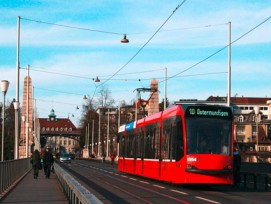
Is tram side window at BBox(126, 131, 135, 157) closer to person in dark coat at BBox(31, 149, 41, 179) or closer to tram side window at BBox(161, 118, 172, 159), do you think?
person in dark coat at BBox(31, 149, 41, 179)

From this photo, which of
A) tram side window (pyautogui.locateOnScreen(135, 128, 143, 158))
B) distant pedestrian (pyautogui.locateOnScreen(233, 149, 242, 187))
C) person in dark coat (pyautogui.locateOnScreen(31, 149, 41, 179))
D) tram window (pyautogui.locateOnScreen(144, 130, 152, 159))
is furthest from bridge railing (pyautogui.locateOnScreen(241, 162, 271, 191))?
person in dark coat (pyautogui.locateOnScreen(31, 149, 41, 179))

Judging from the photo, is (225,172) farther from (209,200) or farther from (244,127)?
(244,127)

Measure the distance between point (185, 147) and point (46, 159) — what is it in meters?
12.4

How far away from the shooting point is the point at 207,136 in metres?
24.3

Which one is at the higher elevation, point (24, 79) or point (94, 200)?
point (24, 79)

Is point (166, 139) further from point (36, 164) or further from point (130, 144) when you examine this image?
point (130, 144)

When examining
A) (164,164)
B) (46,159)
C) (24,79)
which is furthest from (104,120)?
(164,164)

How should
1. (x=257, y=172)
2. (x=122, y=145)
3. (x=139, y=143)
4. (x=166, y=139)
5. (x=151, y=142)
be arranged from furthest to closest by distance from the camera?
(x=122, y=145)
(x=139, y=143)
(x=257, y=172)
(x=151, y=142)
(x=166, y=139)

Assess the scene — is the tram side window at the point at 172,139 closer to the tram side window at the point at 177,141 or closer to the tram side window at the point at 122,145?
the tram side window at the point at 177,141

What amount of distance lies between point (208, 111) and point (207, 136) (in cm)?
99

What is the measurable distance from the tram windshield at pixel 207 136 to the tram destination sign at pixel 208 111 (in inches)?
6.9

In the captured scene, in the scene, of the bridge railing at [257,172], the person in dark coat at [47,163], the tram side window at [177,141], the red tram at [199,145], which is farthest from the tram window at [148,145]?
the person in dark coat at [47,163]

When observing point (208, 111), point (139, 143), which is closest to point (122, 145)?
point (139, 143)

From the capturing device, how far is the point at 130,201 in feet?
64.5
